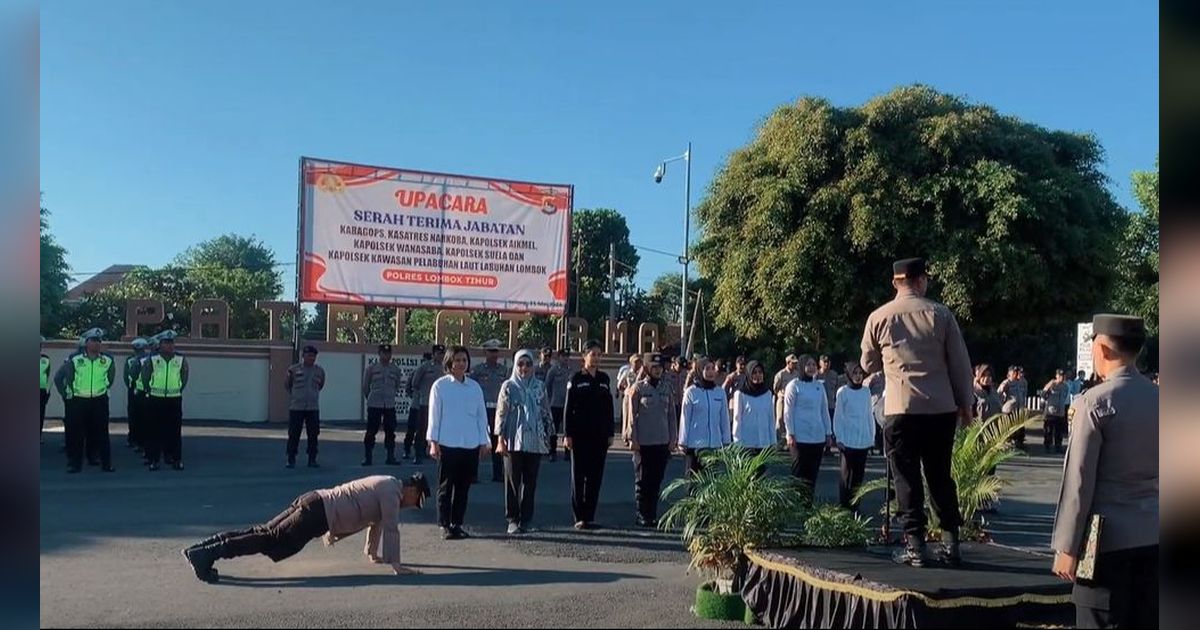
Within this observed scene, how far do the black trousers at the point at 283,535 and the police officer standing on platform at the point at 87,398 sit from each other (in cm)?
773

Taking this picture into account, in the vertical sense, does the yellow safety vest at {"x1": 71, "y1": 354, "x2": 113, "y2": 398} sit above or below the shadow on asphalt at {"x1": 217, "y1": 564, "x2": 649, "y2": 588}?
above

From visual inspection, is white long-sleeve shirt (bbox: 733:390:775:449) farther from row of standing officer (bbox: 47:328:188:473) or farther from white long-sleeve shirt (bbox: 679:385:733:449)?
row of standing officer (bbox: 47:328:188:473)

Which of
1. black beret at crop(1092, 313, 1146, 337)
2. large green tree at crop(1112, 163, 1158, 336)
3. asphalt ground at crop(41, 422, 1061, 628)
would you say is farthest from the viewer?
large green tree at crop(1112, 163, 1158, 336)

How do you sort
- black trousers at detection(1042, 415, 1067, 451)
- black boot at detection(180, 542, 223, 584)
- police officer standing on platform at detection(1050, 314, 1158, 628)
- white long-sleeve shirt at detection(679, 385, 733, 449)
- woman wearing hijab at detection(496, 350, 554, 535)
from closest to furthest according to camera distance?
1. police officer standing on platform at detection(1050, 314, 1158, 628)
2. black boot at detection(180, 542, 223, 584)
3. woman wearing hijab at detection(496, 350, 554, 535)
4. white long-sleeve shirt at detection(679, 385, 733, 449)
5. black trousers at detection(1042, 415, 1067, 451)

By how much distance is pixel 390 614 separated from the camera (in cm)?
673

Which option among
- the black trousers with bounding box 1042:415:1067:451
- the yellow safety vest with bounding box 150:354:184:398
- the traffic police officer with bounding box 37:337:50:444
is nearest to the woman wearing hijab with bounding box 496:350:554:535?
the traffic police officer with bounding box 37:337:50:444

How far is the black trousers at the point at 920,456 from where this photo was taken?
6188 mm

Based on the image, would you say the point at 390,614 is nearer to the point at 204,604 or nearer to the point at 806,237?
the point at 204,604

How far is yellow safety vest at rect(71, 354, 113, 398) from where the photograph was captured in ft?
46.7

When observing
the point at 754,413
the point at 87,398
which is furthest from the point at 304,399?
the point at 754,413

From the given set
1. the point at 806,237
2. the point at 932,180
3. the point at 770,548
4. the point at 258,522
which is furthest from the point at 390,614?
the point at 932,180

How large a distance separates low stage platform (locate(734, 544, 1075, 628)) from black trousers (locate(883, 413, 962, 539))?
1.56ft

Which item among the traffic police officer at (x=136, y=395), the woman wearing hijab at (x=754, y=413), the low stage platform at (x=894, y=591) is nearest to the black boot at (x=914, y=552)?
the low stage platform at (x=894, y=591)
